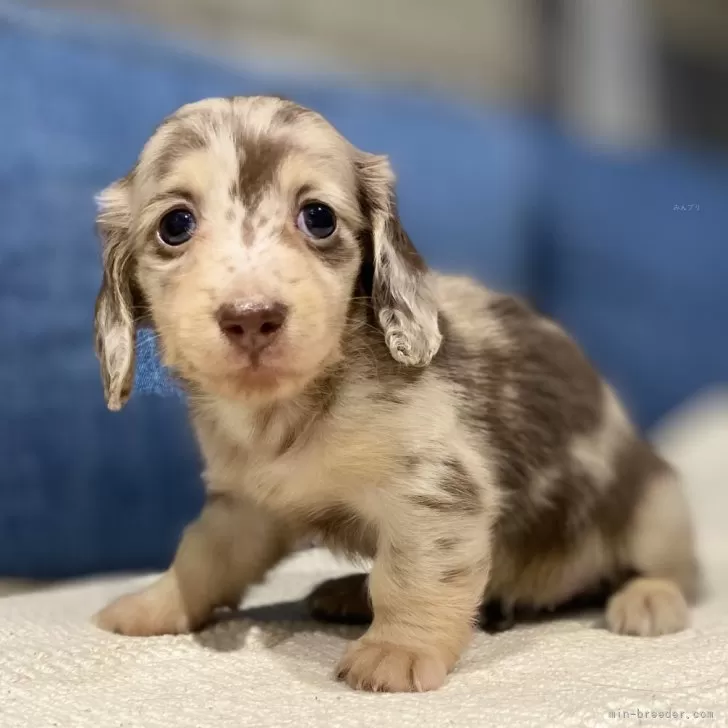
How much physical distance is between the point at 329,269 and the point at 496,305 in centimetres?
69

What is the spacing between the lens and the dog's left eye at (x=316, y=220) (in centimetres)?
188

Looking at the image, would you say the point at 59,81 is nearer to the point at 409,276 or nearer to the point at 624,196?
the point at 409,276

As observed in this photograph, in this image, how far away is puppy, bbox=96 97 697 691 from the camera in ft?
5.76

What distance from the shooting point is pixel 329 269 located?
6.24 ft

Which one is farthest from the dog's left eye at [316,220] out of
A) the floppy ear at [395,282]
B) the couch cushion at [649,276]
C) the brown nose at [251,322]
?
the couch cushion at [649,276]

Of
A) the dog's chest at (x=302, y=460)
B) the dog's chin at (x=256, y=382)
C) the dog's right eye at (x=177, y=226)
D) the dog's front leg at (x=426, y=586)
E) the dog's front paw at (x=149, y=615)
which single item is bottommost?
the dog's front paw at (x=149, y=615)

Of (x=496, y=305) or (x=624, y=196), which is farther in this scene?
(x=624, y=196)

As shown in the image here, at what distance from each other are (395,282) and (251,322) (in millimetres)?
428

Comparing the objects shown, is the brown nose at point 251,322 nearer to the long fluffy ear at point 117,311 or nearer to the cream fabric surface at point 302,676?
the long fluffy ear at point 117,311

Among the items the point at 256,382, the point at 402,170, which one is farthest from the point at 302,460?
the point at 402,170

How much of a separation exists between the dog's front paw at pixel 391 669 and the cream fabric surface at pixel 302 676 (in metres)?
0.03

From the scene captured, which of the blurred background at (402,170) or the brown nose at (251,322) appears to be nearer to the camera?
the brown nose at (251,322)

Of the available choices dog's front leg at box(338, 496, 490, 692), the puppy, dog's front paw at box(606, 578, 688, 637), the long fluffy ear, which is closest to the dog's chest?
the puppy

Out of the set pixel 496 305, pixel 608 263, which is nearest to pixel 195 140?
pixel 496 305
